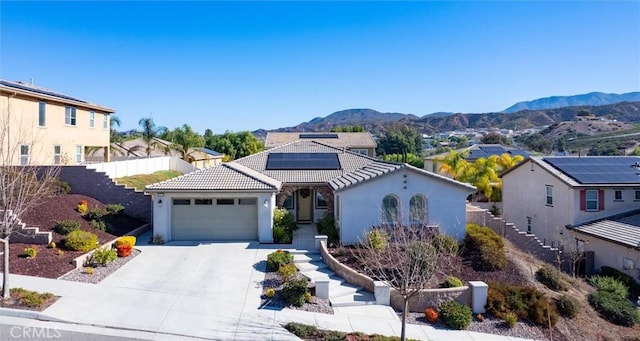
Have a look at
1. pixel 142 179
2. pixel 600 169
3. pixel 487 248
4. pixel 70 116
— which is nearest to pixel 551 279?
pixel 487 248

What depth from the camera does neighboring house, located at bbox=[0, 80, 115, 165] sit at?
22.9 metres

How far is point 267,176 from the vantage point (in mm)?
24141

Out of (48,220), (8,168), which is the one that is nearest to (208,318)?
(8,168)

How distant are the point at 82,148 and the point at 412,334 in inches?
1079

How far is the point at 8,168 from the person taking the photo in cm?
1365

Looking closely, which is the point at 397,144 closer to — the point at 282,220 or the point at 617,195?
the point at 617,195

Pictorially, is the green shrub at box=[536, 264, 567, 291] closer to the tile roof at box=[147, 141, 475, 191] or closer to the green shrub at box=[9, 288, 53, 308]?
the tile roof at box=[147, 141, 475, 191]

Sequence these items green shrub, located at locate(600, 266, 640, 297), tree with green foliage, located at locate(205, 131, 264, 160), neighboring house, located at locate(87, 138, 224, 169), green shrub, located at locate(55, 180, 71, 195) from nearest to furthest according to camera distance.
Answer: green shrub, located at locate(600, 266, 640, 297)
green shrub, located at locate(55, 180, 71, 195)
neighboring house, located at locate(87, 138, 224, 169)
tree with green foliage, located at locate(205, 131, 264, 160)

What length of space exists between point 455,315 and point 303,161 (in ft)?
51.5

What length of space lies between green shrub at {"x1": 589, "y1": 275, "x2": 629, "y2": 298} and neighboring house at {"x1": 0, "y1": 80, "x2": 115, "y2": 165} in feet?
90.5

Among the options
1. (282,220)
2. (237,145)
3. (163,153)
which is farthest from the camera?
(237,145)

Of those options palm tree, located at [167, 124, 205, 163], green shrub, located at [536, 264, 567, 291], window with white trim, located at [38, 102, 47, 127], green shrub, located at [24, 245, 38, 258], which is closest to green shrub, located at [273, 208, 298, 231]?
green shrub, located at [24, 245, 38, 258]

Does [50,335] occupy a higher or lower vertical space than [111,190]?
lower

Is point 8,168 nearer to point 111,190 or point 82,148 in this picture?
point 111,190
